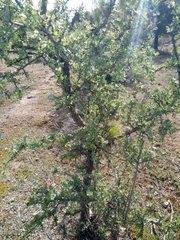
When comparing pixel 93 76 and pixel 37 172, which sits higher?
pixel 93 76

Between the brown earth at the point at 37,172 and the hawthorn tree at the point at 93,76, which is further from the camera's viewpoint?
the brown earth at the point at 37,172

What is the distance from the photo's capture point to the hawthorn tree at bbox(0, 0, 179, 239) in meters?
2.10

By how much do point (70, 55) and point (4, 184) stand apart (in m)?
3.64

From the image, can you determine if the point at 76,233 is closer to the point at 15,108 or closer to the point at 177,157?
the point at 177,157

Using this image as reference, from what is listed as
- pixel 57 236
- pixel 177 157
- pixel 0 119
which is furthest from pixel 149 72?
pixel 0 119

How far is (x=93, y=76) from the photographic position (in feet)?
8.49

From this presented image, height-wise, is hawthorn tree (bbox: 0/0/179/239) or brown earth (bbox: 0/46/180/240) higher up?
hawthorn tree (bbox: 0/0/179/239)

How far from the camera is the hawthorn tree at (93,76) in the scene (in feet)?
6.88

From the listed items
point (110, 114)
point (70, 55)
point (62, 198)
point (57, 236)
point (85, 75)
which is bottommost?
point (57, 236)

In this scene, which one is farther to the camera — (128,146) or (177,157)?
(177,157)

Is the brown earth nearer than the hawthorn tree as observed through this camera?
No

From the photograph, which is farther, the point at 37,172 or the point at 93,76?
the point at 37,172

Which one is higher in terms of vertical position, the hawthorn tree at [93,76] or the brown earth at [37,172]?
the hawthorn tree at [93,76]

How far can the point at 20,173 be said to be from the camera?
16.3 feet
